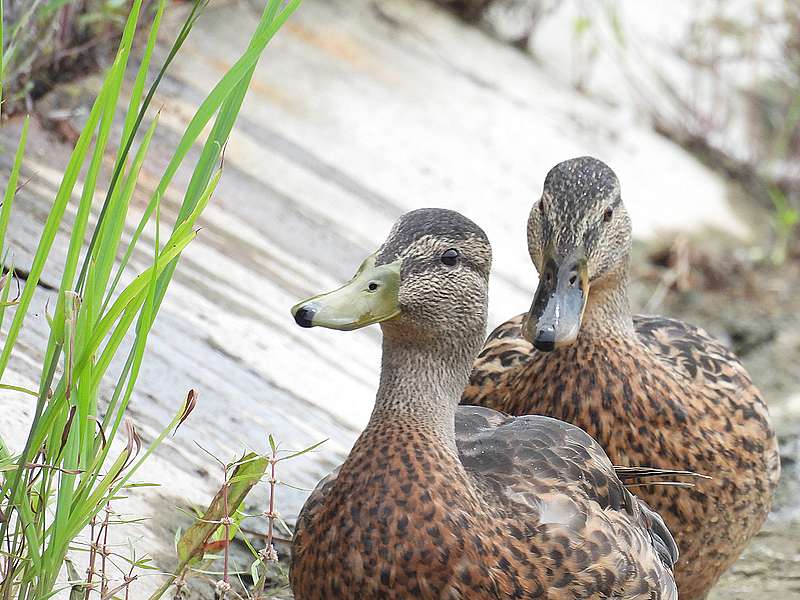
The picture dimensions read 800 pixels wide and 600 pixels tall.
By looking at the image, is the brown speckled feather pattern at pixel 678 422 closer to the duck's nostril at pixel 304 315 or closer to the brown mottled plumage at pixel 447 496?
the brown mottled plumage at pixel 447 496

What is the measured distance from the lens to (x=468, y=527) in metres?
2.96

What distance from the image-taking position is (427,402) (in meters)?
3.15

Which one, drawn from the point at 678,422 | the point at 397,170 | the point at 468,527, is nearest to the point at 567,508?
the point at 468,527

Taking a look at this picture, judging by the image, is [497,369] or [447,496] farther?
[497,369]

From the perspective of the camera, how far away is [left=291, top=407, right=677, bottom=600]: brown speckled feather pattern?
9.61ft

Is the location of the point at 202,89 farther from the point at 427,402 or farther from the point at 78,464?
the point at 78,464

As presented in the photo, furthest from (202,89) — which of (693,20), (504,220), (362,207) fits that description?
(693,20)

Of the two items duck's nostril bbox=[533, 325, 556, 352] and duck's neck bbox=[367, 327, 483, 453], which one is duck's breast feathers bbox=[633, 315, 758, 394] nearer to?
duck's nostril bbox=[533, 325, 556, 352]

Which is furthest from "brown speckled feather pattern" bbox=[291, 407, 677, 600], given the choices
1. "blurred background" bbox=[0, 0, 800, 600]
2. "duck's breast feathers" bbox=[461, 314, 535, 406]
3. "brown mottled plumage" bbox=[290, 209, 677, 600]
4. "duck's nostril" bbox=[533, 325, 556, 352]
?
"duck's breast feathers" bbox=[461, 314, 535, 406]

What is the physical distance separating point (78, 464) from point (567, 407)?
5.30ft

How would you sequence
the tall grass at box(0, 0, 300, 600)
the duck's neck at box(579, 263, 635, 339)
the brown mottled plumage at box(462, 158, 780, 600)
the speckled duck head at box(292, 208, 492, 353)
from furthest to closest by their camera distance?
1. the duck's neck at box(579, 263, 635, 339)
2. the brown mottled plumage at box(462, 158, 780, 600)
3. the speckled duck head at box(292, 208, 492, 353)
4. the tall grass at box(0, 0, 300, 600)

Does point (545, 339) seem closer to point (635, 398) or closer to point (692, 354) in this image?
point (635, 398)

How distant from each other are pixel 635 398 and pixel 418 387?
2.79 feet

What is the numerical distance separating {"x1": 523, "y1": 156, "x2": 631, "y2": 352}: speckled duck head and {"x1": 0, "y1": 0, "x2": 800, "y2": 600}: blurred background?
3.43 ft
